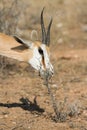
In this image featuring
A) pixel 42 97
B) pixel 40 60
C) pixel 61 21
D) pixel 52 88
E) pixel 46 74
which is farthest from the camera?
pixel 61 21

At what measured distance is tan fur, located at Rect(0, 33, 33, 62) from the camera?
582cm

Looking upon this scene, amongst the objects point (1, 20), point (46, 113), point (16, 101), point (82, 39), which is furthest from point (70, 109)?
point (82, 39)

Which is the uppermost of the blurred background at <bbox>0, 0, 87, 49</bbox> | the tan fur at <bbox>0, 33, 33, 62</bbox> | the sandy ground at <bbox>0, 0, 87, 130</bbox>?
the tan fur at <bbox>0, 33, 33, 62</bbox>

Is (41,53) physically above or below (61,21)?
above

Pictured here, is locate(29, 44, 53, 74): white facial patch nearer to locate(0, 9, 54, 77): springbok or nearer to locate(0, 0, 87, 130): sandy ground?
locate(0, 9, 54, 77): springbok

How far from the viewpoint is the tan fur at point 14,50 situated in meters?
5.82

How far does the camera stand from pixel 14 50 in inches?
229

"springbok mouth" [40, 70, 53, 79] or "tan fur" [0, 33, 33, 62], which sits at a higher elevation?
"tan fur" [0, 33, 33, 62]

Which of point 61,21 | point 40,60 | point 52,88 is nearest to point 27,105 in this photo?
point 40,60

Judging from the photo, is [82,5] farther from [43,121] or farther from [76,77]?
[43,121]

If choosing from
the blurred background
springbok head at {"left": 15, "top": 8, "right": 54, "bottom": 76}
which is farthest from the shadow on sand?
the blurred background

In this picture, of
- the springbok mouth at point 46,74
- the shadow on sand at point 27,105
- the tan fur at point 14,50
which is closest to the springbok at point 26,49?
the tan fur at point 14,50

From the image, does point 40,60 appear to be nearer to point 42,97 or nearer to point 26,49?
point 26,49

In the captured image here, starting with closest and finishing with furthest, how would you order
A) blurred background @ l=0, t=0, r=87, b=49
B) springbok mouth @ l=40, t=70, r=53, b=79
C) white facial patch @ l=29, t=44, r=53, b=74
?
1. springbok mouth @ l=40, t=70, r=53, b=79
2. white facial patch @ l=29, t=44, r=53, b=74
3. blurred background @ l=0, t=0, r=87, b=49
